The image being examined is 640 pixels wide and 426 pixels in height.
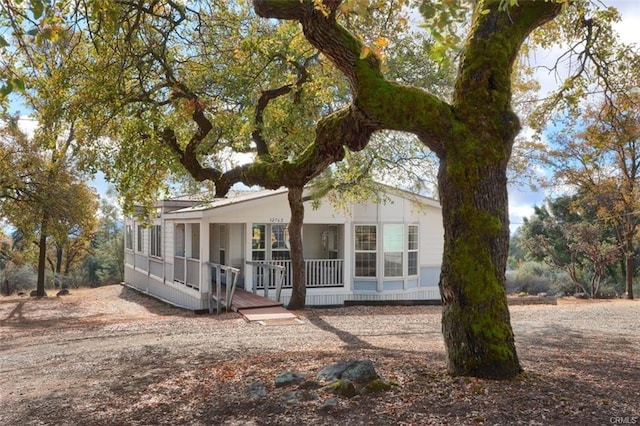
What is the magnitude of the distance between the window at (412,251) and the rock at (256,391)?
1399cm

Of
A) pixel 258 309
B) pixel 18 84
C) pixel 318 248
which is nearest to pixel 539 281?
pixel 318 248

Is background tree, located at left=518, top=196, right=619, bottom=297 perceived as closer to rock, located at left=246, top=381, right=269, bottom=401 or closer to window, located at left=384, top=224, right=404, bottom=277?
window, located at left=384, top=224, right=404, bottom=277

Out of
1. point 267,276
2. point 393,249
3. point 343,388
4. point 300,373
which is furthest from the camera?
point 393,249

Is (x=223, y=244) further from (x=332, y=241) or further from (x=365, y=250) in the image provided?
(x=365, y=250)

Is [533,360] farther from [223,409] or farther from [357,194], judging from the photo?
[357,194]

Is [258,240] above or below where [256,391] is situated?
above

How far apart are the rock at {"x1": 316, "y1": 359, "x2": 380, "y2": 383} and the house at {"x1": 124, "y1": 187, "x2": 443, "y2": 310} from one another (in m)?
9.63

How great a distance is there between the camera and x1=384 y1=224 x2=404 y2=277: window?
18297mm

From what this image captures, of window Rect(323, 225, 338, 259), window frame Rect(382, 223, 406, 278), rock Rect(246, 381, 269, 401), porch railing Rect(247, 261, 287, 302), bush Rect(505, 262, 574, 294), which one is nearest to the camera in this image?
rock Rect(246, 381, 269, 401)

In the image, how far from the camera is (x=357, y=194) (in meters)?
15.0

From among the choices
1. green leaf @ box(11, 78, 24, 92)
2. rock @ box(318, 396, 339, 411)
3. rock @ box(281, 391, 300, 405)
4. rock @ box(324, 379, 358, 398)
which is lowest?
rock @ box(281, 391, 300, 405)

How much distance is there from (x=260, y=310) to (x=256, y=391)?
842 cm

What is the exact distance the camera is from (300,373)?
18.8 feet

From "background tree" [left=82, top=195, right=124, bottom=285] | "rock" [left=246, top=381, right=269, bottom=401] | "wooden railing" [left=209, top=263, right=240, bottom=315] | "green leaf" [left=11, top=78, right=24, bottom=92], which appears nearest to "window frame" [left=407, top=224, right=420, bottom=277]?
"wooden railing" [left=209, top=263, right=240, bottom=315]
